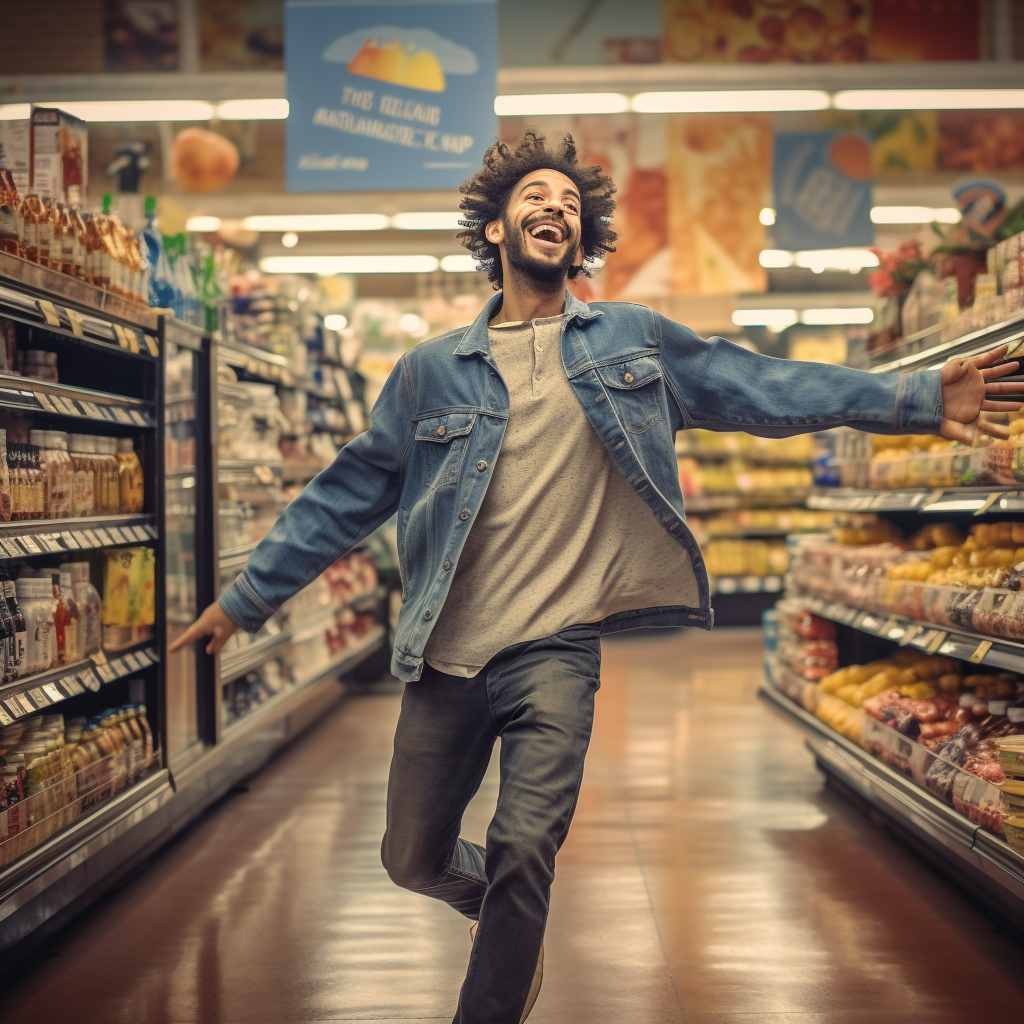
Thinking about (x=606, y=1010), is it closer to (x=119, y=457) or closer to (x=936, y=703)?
(x=936, y=703)

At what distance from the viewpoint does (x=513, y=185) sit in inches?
99.8

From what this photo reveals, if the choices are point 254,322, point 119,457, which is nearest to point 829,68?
point 254,322

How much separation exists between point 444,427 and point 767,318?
11830 millimetres

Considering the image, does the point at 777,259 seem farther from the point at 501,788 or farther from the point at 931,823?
the point at 501,788

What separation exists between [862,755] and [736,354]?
89.9 inches

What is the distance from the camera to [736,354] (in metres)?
2.33

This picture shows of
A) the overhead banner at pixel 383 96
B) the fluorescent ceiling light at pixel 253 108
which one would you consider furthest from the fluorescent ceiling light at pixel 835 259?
the fluorescent ceiling light at pixel 253 108

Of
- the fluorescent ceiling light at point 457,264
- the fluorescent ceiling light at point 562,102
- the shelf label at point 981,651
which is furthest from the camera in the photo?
the fluorescent ceiling light at point 457,264

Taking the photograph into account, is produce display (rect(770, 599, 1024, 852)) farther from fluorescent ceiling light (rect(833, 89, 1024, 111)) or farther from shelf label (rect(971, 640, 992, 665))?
fluorescent ceiling light (rect(833, 89, 1024, 111))

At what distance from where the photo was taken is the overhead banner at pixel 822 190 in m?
7.98

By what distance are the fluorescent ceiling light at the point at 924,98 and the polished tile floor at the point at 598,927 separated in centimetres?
451

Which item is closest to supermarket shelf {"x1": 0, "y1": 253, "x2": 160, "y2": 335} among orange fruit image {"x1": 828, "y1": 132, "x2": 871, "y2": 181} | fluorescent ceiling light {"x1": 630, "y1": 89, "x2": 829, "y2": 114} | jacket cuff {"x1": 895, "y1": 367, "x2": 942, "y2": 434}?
jacket cuff {"x1": 895, "y1": 367, "x2": 942, "y2": 434}

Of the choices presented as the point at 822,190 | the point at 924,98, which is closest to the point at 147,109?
the point at 822,190

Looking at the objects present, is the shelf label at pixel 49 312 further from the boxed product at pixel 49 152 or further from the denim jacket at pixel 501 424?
the denim jacket at pixel 501 424
